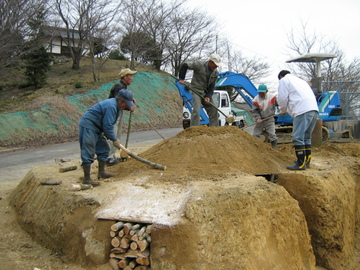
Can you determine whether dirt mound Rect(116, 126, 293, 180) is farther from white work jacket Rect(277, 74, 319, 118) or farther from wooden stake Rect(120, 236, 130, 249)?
wooden stake Rect(120, 236, 130, 249)

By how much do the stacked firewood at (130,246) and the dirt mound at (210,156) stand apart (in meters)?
1.21

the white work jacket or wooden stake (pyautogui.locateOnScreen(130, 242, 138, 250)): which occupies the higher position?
the white work jacket

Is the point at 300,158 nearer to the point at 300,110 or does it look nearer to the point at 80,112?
the point at 300,110

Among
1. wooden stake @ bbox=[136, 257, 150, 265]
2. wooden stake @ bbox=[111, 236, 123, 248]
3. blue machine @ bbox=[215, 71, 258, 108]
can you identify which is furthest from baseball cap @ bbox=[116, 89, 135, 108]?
blue machine @ bbox=[215, 71, 258, 108]

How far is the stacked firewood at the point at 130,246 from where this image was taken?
11.2 ft

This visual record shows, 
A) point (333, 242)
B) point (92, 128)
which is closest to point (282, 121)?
point (333, 242)

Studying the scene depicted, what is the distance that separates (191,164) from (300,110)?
6.53ft

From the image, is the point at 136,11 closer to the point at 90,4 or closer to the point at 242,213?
the point at 90,4

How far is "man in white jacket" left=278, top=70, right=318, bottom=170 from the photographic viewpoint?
528 centimetres

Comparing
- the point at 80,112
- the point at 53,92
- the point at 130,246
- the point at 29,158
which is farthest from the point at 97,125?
the point at 53,92

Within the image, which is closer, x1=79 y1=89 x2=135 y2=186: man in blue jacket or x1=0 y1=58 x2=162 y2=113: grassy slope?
x1=79 y1=89 x2=135 y2=186: man in blue jacket

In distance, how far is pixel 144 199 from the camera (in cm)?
387

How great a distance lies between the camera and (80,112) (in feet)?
54.4

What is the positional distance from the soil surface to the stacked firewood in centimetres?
50
